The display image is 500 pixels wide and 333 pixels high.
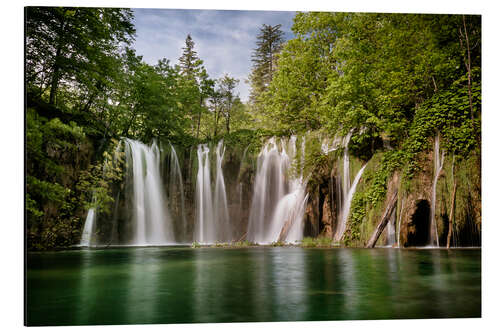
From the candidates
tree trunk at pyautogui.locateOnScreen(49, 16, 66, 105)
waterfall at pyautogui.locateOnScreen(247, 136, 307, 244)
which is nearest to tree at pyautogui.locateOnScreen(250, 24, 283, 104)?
waterfall at pyautogui.locateOnScreen(247, 136, 307, 244)

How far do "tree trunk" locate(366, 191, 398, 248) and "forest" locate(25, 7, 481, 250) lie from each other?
0.02m

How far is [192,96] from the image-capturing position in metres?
5.98

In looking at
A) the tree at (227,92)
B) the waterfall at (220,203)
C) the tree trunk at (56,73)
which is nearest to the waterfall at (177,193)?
the waterfall at (220,203)

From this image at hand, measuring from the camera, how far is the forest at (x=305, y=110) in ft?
13.6

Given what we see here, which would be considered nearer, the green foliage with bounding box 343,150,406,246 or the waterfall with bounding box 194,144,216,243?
the green foliage with bounding box 343,150,406,246

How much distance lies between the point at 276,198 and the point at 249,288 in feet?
11.7

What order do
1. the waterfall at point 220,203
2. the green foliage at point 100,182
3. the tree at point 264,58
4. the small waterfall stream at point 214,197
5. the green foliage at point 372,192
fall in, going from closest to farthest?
the tree at point 264,58
the green foliage at point 100,182
the green foliage at point 372,192
the small waterfall stream at point 214,197
the waterfall at point 220,203

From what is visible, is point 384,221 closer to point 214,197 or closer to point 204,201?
point 214,197

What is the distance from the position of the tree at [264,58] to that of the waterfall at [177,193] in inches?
98.6

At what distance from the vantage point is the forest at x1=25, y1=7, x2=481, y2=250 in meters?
4.16

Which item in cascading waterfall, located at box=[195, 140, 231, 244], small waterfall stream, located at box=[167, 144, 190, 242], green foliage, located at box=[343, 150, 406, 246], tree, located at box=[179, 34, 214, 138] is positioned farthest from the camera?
small waterfall stream, located at box=[167, 144, 190, 242]

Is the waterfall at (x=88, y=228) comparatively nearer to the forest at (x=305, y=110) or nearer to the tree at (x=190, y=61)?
the forest at (x=305, y=110)

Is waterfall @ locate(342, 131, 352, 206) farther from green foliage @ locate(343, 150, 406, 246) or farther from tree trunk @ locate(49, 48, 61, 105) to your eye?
tree trunk @ locate(49, 48, 61, 105)

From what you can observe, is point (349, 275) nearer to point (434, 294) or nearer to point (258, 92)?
point (434, 294)
